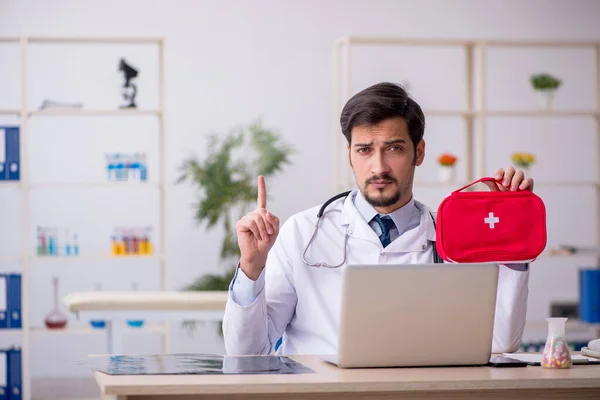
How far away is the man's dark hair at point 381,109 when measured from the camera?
2.58 m

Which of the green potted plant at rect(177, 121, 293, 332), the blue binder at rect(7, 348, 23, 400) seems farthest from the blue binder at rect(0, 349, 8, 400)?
the green potted plant at rect(177, 121, 293, 332)

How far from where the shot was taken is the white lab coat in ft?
8.02

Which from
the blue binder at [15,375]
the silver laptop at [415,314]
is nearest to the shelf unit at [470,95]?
the blue binder at [15,375]

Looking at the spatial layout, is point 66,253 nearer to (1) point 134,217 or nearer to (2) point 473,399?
(1) point 134,217

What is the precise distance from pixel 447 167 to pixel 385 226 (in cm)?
302

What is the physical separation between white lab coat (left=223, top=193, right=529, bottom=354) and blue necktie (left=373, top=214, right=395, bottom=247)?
2.0 inches

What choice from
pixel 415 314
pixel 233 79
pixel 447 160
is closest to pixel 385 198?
pixel 415 314

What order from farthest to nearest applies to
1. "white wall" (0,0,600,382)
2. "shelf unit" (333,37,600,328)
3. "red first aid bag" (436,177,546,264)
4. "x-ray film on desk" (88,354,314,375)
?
"white wall" (0,0,600,382)
"shelf unit" (333,37,600,328)
"red first aid bag" (436,177,546,264)
"x-ray film on desk" (88,354,314,375)

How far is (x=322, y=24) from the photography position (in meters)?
6.44

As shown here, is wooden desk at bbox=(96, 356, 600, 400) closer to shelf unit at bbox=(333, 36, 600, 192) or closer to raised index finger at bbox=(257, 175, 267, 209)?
raised index finger at bbox=(257, 175, 267, 209)

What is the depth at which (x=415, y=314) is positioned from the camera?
1978 millimetres

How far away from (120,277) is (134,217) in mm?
421

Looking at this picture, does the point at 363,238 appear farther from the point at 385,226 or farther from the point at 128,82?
the point at 128,82

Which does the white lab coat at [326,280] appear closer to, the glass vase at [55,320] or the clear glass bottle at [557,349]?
the clear glass bottle at [557,349]
